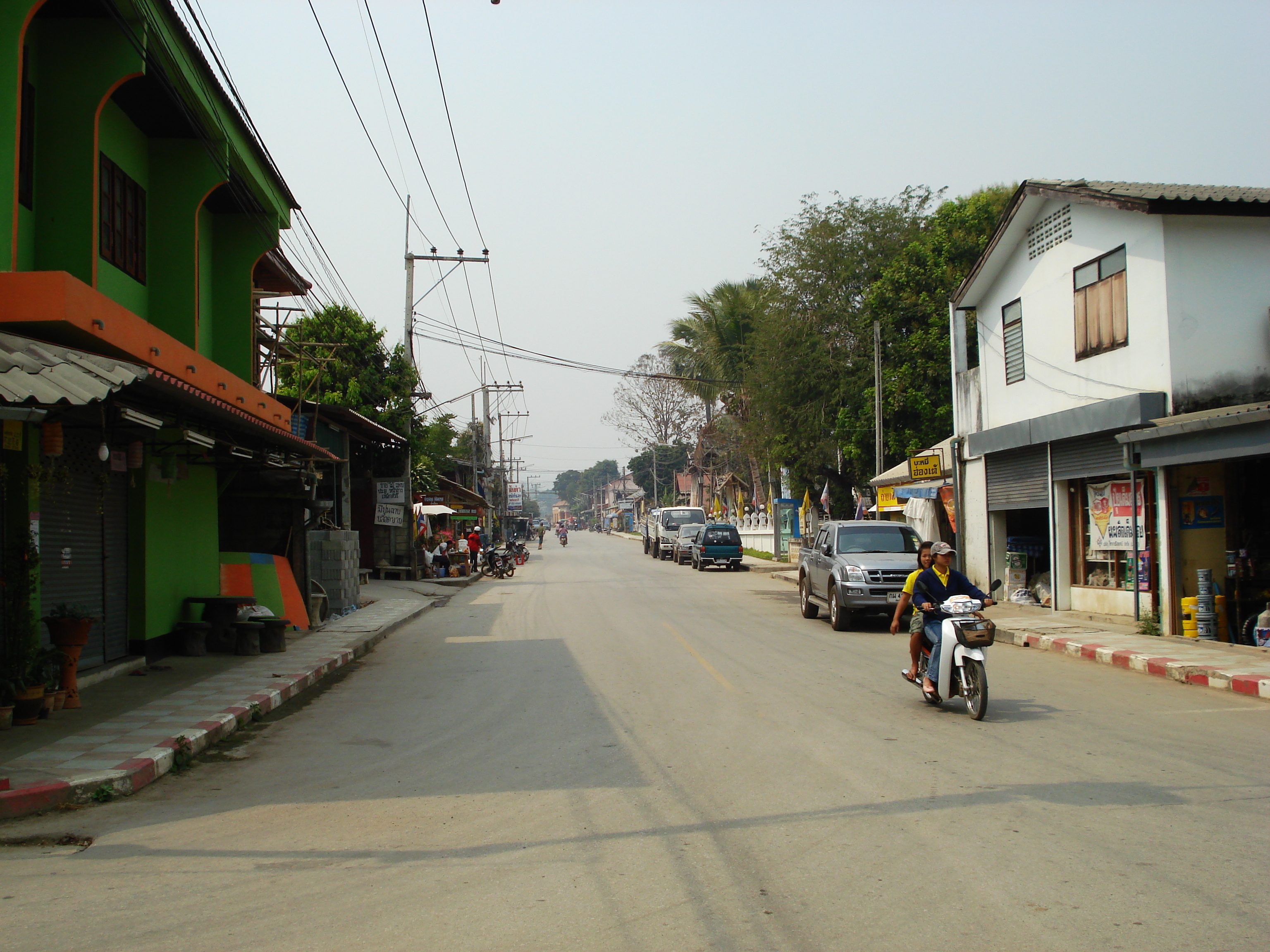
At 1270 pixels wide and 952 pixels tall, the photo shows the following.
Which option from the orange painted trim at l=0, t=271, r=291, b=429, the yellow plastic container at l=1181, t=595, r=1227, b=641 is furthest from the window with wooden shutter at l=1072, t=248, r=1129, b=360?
the orange painted trim at l=0, t=271, r=291, b=429

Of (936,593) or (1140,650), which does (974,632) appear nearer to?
(936,593)

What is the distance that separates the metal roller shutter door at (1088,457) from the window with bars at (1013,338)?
229cm

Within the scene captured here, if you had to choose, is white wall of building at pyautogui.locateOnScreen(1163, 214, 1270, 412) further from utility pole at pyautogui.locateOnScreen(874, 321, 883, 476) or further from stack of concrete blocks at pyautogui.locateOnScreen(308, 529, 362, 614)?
stack of concrete blocks at pyautogui.locateOnScreen(308, 529, 362, 614)

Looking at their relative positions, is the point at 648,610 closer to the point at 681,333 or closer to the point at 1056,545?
the point at 1056,545

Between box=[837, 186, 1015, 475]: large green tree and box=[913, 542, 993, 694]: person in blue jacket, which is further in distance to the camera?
box=[837, 186, 1015, 475]: large green tree

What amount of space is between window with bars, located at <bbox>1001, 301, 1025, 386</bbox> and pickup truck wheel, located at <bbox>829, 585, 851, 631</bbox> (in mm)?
6095

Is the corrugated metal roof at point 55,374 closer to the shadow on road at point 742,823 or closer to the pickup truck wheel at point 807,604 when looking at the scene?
the shadow on road at point 742,823

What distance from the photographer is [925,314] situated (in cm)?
3055

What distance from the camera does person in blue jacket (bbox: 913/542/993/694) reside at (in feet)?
31.1

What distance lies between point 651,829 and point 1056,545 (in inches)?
567

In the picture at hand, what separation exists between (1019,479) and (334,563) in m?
14.2

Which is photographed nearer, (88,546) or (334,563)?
(88,546)

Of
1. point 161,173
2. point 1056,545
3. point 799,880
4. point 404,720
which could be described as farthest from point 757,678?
point 161,173

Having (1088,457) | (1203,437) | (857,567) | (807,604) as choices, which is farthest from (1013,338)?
(1203,437)
